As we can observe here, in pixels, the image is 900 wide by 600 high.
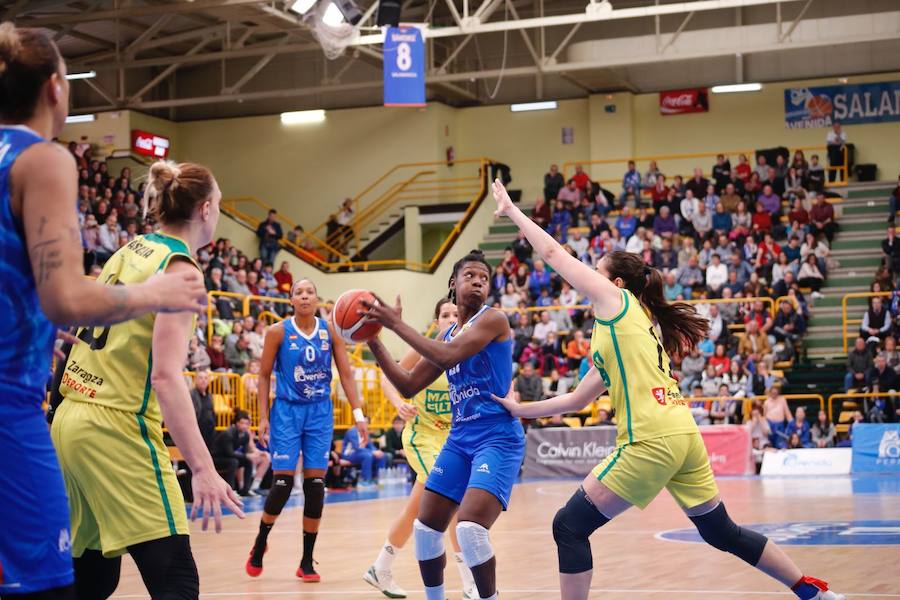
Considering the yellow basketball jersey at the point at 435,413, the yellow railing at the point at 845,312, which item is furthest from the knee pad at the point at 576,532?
the yellow railing at the point at 845,312

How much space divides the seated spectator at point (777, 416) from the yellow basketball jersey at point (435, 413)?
14050 mm

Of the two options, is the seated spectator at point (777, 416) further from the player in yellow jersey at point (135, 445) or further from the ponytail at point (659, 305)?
the player in yellow jersey at point (135, 445)

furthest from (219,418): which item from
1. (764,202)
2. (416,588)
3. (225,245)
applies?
(764,202)

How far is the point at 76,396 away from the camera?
4.17 meters

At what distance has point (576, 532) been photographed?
550cm

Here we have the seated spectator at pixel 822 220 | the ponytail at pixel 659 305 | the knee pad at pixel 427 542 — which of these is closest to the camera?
the ponytail at pixel 659 305

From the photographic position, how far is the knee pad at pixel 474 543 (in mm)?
5656

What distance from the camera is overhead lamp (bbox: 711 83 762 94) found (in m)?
30.6

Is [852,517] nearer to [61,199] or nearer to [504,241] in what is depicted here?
[61,199]

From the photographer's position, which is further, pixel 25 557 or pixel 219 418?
pixel 219 418

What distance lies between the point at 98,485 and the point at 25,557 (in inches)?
41.7

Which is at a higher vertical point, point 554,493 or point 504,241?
point 504,241

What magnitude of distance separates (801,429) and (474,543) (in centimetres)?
1659

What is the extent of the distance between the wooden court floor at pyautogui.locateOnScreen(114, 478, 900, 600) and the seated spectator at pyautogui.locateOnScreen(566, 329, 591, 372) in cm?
923
